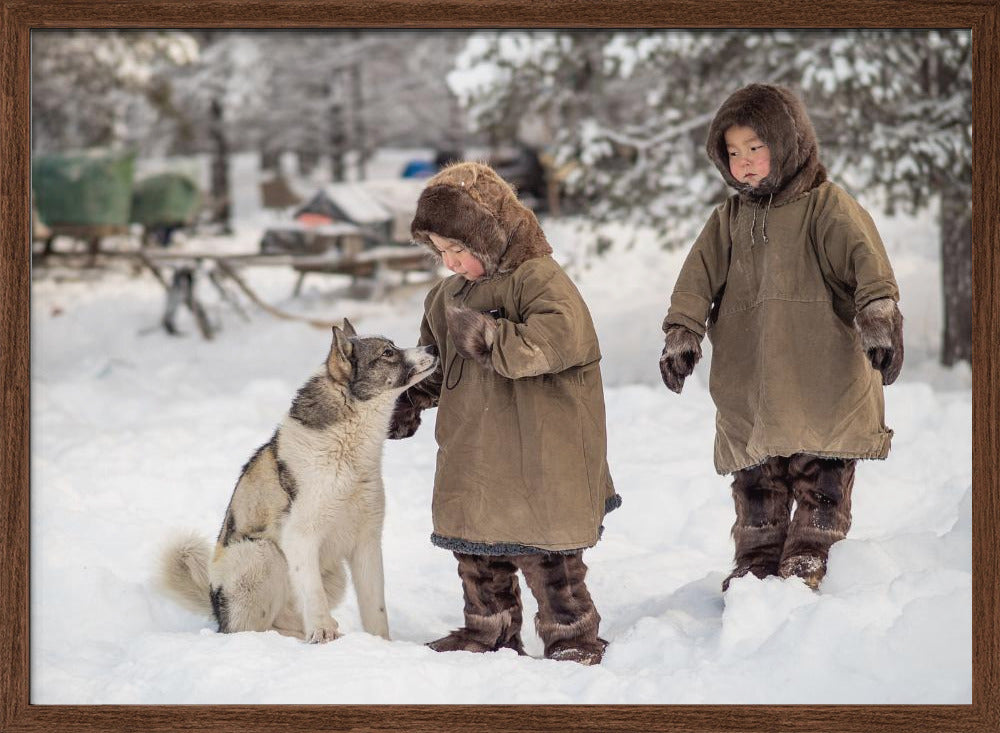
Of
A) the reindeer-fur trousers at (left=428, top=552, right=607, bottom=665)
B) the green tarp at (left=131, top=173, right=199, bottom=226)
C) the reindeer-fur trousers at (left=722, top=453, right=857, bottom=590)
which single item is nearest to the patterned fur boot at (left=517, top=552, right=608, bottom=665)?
the reindeer-fur trousers at (left=428, top=552, right=607, bottom=665)

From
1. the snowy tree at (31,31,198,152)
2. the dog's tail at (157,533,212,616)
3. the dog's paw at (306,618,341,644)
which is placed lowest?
the dog's paw at (306,618,341,644)

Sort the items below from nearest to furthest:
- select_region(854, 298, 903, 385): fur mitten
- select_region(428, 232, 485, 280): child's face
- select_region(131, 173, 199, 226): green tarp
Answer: select_region(854, 298, 903, 385): fur mitten → select_region(428, 232, 485, 280): child's face → select_region(131, 173, 199, 226): green tarp

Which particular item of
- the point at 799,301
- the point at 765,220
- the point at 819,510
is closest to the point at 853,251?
the point at 799,301

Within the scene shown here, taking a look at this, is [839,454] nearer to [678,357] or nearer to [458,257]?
[678,357]

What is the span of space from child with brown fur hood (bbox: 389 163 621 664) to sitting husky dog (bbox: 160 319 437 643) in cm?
33

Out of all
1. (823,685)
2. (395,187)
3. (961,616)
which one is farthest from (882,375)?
(395,187)

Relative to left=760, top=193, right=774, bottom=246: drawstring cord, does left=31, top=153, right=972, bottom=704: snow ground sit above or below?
below

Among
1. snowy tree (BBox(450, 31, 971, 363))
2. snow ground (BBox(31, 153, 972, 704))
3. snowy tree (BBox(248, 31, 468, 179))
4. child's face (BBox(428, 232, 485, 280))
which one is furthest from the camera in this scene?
snowy tree (BBox(248, 31, 468, 179))

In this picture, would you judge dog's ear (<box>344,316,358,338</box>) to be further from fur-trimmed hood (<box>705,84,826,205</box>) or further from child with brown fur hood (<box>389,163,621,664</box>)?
fur-trimmed hood (<box>705,84,826,205</box>)

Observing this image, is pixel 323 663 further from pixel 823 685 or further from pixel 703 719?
pixel 823 685

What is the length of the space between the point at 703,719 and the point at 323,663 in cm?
120

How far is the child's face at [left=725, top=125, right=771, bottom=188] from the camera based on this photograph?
153 inches

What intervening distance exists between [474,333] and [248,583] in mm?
1392

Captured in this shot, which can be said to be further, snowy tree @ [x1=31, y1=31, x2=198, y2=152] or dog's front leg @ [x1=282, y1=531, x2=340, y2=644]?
snowy tree @ [x1=31, y1=31, x2=198, y2=152]
